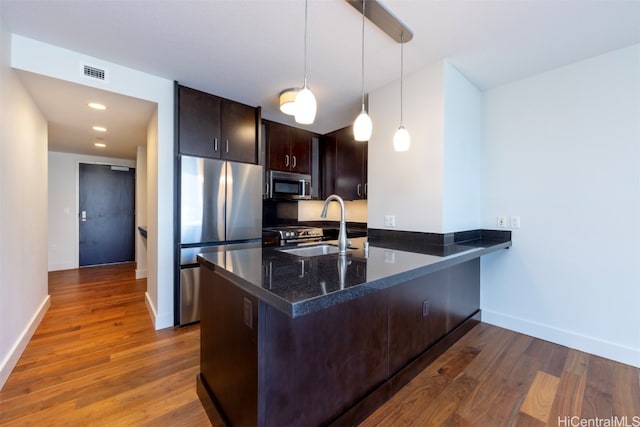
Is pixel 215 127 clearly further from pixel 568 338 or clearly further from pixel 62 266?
pixel 62 266

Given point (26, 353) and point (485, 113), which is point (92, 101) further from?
point (485, 113)

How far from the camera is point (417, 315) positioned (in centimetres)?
194

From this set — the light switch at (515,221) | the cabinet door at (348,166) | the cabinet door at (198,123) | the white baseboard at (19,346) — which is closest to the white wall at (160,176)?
the cabinet door at (198,123)

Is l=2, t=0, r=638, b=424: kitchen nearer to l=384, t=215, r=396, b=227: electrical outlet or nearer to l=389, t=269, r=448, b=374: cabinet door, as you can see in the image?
l=384, t=215, r=396, b=227: electrical outlet

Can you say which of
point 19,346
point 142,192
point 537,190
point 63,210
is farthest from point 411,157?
point 63,210

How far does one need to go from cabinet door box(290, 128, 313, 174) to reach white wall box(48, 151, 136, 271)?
13.9 feet

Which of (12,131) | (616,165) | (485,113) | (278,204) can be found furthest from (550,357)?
(12,131)

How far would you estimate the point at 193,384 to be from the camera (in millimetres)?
1802

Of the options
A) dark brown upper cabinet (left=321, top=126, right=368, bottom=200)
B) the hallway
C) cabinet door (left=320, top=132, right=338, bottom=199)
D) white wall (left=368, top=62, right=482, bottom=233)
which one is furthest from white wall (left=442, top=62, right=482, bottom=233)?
the hallway

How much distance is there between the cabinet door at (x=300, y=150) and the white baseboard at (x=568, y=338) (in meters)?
2.86

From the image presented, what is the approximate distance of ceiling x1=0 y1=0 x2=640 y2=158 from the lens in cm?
167

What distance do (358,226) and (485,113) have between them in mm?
2255

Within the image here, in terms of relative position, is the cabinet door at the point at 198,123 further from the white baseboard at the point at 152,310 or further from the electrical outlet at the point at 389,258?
the electrical outlet at the point at 389,258

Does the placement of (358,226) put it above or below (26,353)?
above
